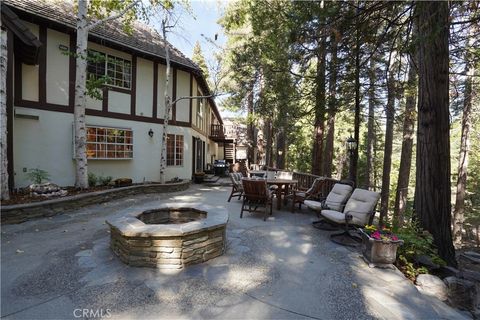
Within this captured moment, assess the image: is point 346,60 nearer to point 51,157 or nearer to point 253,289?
point 253,289

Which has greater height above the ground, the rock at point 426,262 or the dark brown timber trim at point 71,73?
the dark brown timber trim at point 71,73

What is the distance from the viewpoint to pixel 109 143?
961 centimetres

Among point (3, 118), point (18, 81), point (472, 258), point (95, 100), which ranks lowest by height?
point (472, 258)

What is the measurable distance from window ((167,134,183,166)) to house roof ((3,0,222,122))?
10.6 ft

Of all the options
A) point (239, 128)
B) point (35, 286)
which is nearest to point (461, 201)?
point (35, 286)

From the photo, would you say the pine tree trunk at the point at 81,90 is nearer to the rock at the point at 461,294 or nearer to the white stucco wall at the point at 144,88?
the white stucco wall at the point at 144,88

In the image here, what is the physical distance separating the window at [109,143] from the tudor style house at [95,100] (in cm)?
3

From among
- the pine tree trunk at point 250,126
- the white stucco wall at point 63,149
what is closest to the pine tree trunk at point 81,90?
the white stucco wall at point 63,149

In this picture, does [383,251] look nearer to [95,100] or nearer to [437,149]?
[437,149]

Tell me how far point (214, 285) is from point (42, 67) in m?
8.97


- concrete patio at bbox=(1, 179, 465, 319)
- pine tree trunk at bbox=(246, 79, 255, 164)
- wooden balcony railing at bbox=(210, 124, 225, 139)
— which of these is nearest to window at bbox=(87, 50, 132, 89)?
pine tree trunk at bbox=(246, 79, 255, 164)

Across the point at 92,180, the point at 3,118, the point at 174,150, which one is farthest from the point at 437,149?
the point at 174,150

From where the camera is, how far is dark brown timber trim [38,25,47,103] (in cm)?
797

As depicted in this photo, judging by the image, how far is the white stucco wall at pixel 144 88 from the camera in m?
10.4
